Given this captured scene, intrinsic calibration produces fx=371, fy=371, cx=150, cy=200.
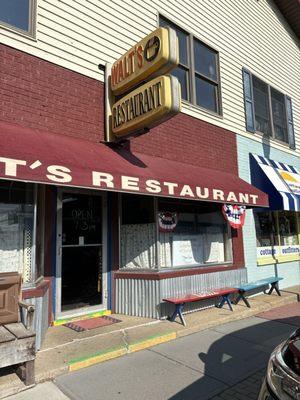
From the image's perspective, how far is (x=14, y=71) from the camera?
5820 mm

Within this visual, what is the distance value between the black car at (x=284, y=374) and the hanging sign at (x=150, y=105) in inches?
151

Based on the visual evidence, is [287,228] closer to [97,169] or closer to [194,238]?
[194,238]

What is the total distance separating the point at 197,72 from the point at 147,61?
11.9ft

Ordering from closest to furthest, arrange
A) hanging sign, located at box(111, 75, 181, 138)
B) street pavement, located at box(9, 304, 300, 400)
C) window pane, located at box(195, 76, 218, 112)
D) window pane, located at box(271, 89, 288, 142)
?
street pavement, located at box(9, 304, 300, 400) < hanging sign, located at box(111, 75, 181, 138) < window pane, located at box(195, 76, 218, 112) < window pane, located at box(271, 89, 288, 142)

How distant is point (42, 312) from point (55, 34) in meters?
4.61

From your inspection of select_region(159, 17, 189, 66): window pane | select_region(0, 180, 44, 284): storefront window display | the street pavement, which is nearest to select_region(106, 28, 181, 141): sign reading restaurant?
select_region(0, 180, 44, 284): storefront window display

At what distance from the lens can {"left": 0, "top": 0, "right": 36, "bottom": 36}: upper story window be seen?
5957mm

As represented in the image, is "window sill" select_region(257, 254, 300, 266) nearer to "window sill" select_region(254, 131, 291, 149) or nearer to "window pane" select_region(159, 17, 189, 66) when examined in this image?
"window sill" select_region(254, 131, 291, 149)

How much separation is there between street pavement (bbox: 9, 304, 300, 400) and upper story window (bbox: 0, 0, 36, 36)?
17.2 feet

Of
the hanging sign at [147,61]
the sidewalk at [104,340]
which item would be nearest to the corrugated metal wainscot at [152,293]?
the sidewalk at [104,340]

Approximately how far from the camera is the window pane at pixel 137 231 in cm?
727

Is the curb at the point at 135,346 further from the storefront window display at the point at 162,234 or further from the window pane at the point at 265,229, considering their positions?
the window pane at the point at 265,229

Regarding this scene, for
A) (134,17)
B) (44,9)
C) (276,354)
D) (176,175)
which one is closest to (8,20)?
(44,9)

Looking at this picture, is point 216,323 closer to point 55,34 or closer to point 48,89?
point 48,89
